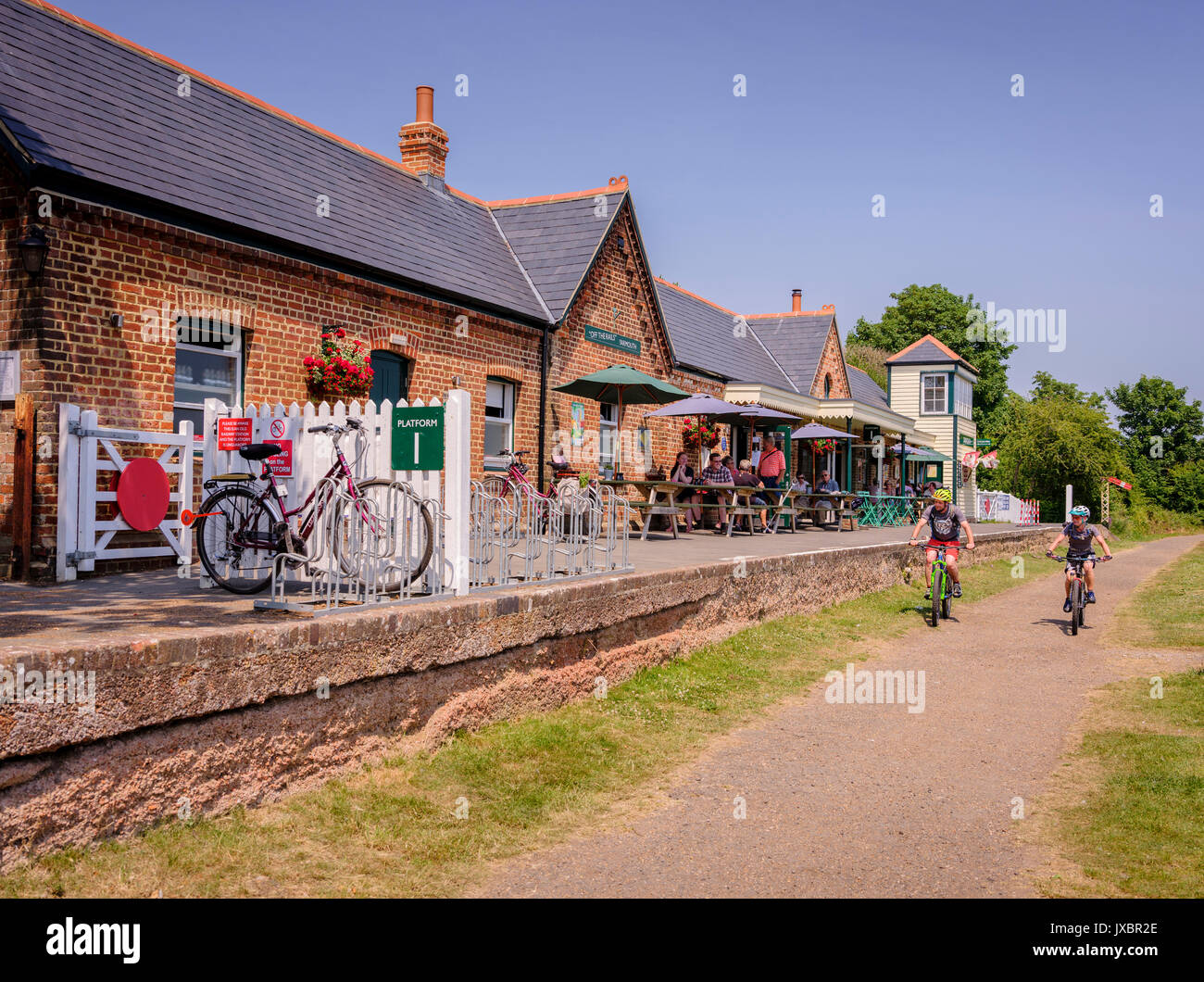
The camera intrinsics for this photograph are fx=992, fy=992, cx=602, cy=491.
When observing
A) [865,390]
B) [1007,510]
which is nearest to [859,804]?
[865,390]

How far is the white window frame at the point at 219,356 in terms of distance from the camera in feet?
32.6

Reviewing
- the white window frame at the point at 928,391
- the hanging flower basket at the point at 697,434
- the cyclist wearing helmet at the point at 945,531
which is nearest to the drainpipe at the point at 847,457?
the hanging flower basket at the point at 697,434

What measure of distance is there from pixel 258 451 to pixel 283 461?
265 millimetres

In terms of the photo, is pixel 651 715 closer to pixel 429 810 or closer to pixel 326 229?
pixel 429 810

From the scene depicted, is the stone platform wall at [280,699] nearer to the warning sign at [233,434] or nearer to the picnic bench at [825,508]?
the warning sign at [233,434]

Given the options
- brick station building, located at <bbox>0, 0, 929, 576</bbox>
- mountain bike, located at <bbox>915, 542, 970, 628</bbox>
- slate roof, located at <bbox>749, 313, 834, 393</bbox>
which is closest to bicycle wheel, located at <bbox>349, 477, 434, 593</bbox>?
brick station building, located at <bbox>0, 0, 929, 576</bbox>

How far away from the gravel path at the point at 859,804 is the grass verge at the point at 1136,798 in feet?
0.71

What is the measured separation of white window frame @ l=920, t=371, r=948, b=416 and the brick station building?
2786 cm

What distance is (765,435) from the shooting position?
24859 mm

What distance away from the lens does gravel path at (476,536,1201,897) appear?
14.7 ft

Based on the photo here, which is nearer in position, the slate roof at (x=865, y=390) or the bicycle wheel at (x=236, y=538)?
the bicycle wheel at (x=236, y=538)

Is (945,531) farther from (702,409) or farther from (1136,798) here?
(1136,798)

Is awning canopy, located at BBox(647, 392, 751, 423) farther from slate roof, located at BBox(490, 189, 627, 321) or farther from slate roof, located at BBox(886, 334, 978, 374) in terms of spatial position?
slate roof, located at BBox(886, 334, 978, 374)
